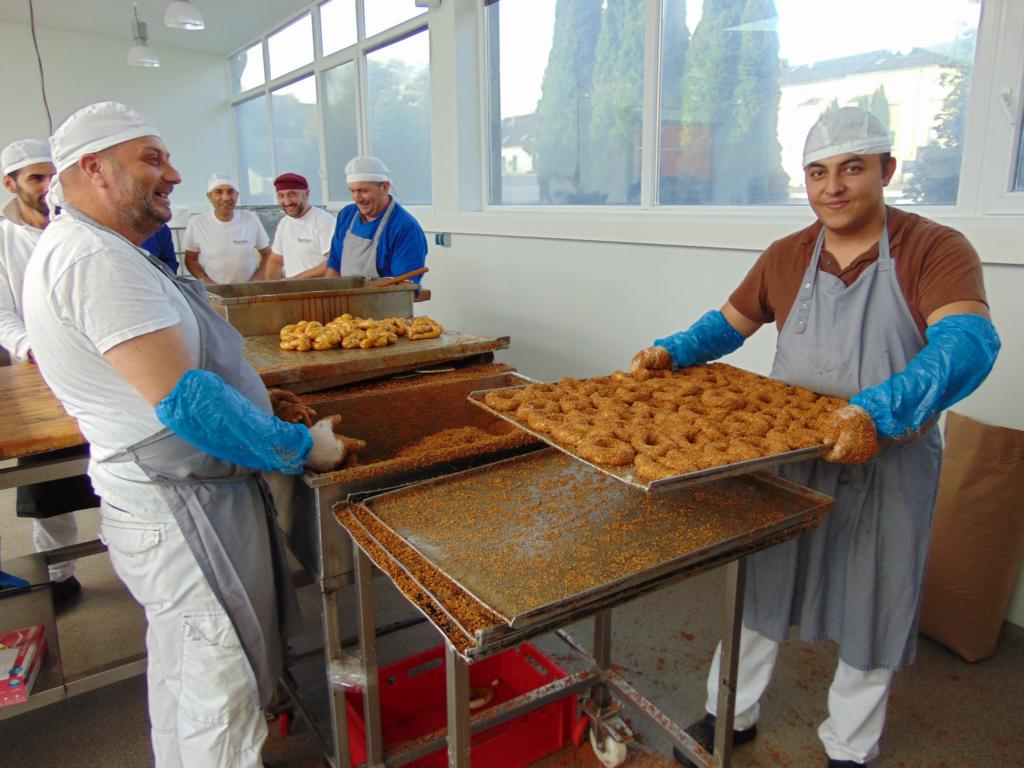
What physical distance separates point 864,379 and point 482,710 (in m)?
1.28

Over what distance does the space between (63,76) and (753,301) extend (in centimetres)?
853

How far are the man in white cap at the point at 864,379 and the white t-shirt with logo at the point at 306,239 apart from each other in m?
3.17

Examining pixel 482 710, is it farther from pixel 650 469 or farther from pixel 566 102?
pixel 566 102

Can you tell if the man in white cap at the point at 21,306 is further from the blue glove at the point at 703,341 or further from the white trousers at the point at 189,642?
the blue glove at the point at 703,341

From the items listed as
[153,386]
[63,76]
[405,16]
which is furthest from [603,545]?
[63,76]

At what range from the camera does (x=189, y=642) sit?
1397 millimetres

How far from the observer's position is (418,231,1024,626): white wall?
215 cm

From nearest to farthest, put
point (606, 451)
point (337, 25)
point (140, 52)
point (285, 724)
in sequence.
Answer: point (606, 451)
point (285, 724)
point (140, 52)
point (337, 25)

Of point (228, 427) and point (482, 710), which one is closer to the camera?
point (228, 427)

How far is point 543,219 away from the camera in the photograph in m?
3.91

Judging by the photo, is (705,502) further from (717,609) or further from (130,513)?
(717,609)

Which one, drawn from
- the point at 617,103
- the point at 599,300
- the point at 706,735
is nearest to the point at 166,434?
the point at 706,735

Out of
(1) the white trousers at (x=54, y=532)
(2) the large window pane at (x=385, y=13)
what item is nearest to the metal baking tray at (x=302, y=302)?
(1) the white trousers at (x=54, y=532)

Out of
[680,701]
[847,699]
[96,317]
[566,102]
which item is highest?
[566,102]
